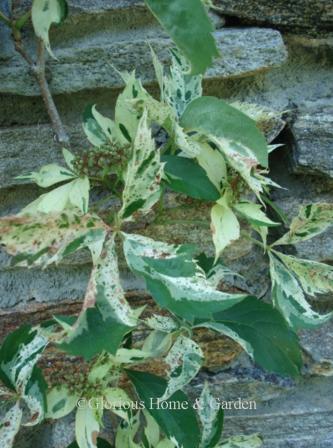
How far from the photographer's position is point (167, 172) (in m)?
0.54

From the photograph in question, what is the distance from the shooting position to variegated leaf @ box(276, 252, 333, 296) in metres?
0.62

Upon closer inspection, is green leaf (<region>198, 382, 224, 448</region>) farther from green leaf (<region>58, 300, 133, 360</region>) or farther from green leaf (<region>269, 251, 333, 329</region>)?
green leaf (<region>58, 300, 133, 360</region>)

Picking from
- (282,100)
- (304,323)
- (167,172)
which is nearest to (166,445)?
(304,323)

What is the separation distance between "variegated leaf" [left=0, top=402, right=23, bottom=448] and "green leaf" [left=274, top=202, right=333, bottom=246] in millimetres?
327

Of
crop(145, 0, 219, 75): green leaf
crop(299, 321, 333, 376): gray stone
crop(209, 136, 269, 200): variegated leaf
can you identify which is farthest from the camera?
crop(299, 321, 333, 376): gray stone

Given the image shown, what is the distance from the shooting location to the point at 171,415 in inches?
24.0

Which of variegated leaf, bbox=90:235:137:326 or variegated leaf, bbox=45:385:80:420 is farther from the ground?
variegated leaf, bbox=90:235:137:326

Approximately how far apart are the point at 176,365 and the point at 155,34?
362mm

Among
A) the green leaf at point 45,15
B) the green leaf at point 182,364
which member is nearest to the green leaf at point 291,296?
the green leaf at point 182,364

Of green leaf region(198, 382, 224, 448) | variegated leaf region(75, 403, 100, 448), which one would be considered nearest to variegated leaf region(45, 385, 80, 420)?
variegated leaf region(75, 403, 100, 448)

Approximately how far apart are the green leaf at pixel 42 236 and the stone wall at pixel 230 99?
25 centimetres

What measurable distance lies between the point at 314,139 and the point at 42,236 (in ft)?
1.22

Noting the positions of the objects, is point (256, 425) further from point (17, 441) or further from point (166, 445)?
point (17, 441)

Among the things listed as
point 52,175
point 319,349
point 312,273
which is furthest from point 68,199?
point 319,349
